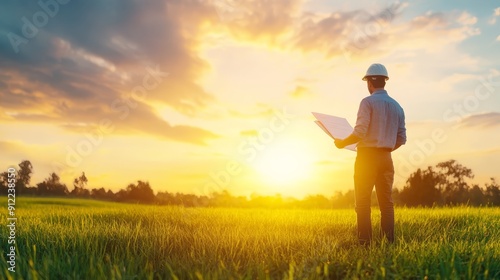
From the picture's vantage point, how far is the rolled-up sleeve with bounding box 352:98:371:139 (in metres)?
7.27

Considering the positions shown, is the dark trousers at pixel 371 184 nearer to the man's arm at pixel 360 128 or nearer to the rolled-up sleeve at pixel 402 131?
the man's arm at pixel 360 128

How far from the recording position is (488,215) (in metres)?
12.2

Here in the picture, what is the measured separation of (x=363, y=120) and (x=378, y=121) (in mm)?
289

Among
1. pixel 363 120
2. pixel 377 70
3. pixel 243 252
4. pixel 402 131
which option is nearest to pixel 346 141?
pixel 363 120

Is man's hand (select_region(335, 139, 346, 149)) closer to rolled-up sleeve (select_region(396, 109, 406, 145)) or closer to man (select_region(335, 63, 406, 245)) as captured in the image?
man (select_region(335, 63, 406, 245))

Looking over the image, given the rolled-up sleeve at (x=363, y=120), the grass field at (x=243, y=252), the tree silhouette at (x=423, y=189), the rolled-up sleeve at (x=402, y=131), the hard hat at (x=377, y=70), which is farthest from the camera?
the tree silhouette at (x=423, y=189)

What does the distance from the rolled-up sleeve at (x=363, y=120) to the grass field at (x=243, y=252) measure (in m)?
1.78

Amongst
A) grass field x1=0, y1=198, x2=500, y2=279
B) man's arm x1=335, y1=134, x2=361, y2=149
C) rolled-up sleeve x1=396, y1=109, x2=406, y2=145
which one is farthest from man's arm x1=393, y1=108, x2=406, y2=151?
grass field x1=0, y1=198, x2=500, y2=279

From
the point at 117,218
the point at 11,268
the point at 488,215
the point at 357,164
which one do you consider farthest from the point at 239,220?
the point at 488,215

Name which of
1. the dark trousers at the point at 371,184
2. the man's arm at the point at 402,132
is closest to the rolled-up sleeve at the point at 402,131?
the man's arm at the point at 402,132

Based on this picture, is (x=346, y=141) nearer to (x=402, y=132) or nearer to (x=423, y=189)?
(x=402, y=132)

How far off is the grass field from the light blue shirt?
1.65 m

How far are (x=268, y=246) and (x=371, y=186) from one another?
2.13 meters

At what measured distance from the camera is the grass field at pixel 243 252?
4.82 metres
